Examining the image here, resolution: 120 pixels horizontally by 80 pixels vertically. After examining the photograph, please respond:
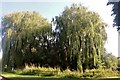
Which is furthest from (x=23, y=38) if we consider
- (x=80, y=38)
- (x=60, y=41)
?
(x=80, y=38)

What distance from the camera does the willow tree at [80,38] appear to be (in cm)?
1188

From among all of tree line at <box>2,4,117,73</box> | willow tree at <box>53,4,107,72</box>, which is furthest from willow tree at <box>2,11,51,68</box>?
willow tree at <box>53,4,107,72</box>

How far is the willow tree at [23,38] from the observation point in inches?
486

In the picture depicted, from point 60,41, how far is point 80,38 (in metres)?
1.16

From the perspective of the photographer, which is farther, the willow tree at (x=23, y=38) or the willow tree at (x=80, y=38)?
the willow tree at (x=23, y=38)

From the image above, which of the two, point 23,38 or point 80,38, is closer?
point 80,38

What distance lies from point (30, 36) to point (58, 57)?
1.83m

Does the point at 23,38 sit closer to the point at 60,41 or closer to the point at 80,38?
the point at 60,41

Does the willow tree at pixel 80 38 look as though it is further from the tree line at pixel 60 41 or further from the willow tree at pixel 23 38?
the willow tree at pixel 23 38

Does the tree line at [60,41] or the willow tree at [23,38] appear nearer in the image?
the tree line at [60,41]

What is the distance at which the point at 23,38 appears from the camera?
41.8 ft

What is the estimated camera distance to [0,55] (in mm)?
11461

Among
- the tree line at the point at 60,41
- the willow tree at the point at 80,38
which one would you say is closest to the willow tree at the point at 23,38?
the tree line at the point at 60,41

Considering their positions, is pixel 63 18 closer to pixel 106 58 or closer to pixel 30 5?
pixel 30 5
